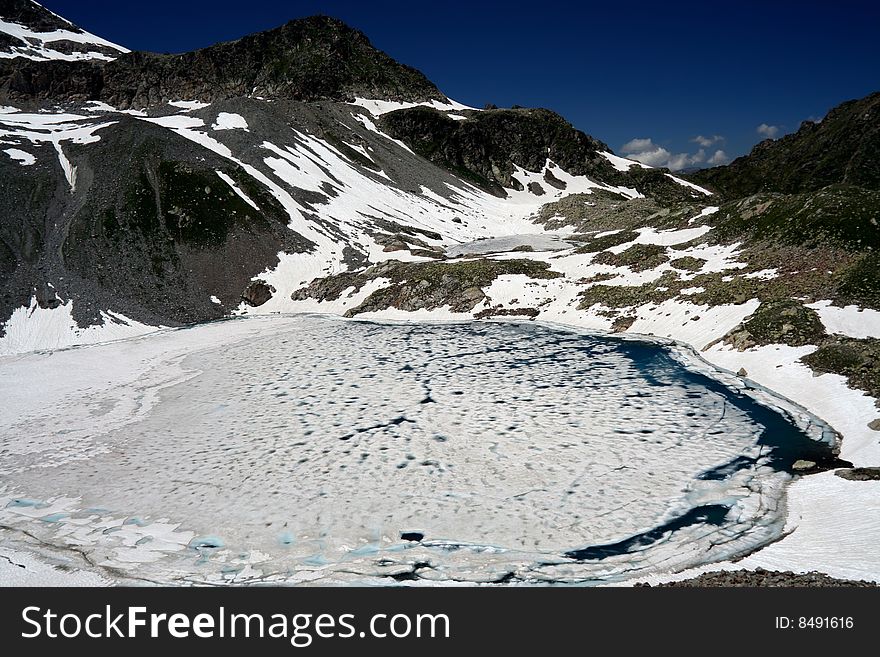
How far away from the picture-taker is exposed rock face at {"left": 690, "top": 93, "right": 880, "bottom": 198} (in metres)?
116

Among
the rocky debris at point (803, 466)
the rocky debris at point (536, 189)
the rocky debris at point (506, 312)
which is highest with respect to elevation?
the rocky debris at point (536, 189)

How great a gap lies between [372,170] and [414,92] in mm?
74338

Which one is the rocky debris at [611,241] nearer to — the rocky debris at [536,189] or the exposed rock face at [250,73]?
the rocky debris at [536,189]

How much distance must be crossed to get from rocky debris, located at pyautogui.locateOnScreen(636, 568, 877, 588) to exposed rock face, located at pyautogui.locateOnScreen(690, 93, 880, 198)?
119226 mm

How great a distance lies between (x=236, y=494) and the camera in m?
18.5

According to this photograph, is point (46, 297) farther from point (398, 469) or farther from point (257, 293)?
point (398, 469)

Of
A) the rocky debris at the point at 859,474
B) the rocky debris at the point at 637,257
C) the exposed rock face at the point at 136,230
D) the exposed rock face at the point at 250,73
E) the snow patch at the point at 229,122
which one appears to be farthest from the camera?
the exposed rock face at the point at 250,73

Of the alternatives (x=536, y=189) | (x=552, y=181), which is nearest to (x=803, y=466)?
(x=536, y=189)

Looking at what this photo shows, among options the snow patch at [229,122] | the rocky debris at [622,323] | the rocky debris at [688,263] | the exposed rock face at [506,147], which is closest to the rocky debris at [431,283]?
the rocky debris at [688,263]

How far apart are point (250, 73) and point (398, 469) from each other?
18159cm

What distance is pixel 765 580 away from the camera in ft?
39.5

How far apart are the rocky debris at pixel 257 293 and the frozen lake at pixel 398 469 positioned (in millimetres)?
24253

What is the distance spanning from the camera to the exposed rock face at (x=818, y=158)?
116 meters

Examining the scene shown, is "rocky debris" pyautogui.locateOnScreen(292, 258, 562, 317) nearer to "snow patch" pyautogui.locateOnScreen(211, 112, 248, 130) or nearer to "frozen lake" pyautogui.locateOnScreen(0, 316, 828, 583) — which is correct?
"frozen lake" pyautogui.locateOnScreen(0, 316, 828, 583)
